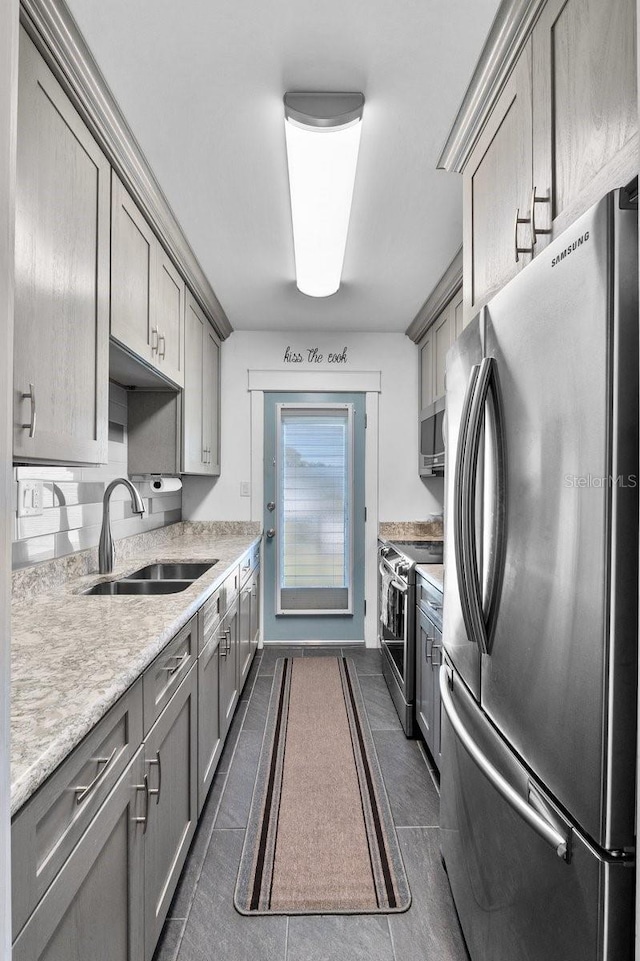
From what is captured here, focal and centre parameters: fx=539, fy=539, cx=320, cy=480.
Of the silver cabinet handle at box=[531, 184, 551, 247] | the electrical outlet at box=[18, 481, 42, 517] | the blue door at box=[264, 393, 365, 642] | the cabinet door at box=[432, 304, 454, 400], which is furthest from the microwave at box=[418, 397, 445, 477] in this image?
the electrical outlet at box=[18, 481, 42, 517]

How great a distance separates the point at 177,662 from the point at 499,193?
1.63 meters

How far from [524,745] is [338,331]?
11.8 feet

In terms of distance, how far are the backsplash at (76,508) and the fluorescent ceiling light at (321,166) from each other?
4.20ft

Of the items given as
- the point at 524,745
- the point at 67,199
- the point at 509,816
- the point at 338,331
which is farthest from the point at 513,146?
the point at 338,331

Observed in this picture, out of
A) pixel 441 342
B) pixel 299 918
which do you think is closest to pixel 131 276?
pixel 441 342

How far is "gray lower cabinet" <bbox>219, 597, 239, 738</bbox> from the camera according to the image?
240 cm

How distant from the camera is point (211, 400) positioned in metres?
3.80

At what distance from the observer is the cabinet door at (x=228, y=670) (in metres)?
2.40

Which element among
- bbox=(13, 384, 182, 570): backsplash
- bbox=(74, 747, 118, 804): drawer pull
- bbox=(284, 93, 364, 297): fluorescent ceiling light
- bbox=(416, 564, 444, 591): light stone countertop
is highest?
bbox=(284, 93, 364, 297): fluorescent ceiling light

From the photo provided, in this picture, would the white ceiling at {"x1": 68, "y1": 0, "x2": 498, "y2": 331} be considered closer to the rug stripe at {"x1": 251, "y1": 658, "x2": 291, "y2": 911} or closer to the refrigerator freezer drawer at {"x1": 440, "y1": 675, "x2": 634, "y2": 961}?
the refrigerator freezer drawer at {"x1": 440, "y1": 675, "x2": 634, "y2": 961}

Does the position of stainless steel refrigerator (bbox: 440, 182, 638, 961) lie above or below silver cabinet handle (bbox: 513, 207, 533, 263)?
below

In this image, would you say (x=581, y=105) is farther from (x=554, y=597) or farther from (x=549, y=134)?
(x=554, y=597)

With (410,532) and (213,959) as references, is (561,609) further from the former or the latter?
(410,532)

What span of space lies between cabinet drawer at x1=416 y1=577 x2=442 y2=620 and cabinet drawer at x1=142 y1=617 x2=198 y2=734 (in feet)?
3.16
